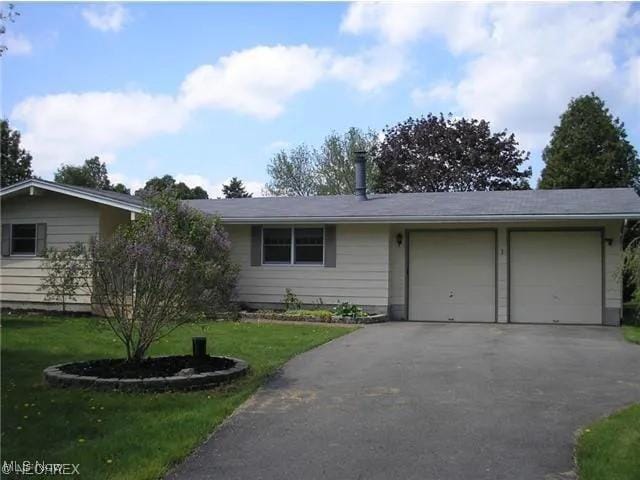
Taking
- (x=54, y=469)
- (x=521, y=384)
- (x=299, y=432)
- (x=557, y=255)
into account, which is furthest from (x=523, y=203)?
(x=54, y=469)

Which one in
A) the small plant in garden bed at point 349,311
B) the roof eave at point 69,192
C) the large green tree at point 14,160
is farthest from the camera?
the large green tree at point 14,160

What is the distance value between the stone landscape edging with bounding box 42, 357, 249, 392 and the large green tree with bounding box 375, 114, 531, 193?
97.6ft

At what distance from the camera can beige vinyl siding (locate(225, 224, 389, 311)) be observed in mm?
16078

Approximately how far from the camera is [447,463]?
527 centimetres

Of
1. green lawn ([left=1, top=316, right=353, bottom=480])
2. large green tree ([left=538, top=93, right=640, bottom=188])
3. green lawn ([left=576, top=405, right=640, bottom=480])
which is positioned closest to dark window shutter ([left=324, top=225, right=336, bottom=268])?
green lawn ([left=1, top=316, right=353, bottom=480])

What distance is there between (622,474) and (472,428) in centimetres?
156

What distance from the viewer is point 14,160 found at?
4916 cm

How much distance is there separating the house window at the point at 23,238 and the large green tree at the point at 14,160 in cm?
3232

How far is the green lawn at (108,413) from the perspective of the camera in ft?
17.9

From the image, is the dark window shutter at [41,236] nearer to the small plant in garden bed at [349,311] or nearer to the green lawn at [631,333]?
the small plant in garden bed at [349,311]

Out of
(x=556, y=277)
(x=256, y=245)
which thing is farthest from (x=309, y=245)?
(x=556, y=277)

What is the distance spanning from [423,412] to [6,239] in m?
14.5

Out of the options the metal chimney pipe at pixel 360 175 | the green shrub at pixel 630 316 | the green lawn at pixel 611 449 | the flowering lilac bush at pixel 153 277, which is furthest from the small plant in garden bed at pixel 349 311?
the green lawn at pixel 611 449

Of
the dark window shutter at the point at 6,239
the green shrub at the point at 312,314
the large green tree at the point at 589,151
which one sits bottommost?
the green shrub at the point at 312,314
